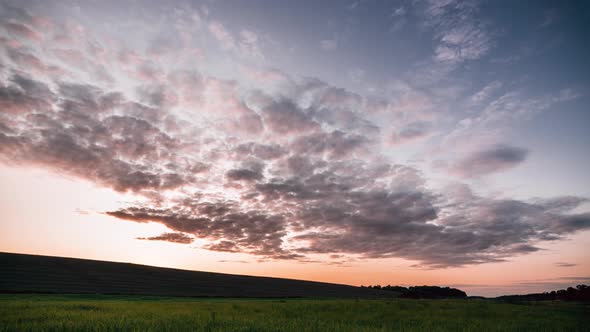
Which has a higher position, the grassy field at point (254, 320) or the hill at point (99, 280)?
the grassy field at point (254, 320)

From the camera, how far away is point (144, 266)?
88250 millimetres

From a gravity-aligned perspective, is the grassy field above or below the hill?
above

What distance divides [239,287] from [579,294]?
6617 centimetres

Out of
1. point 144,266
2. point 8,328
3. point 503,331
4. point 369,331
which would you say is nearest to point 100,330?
point 8,328

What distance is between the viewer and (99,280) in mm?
59906

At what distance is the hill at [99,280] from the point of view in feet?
161

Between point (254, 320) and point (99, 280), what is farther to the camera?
point (99, 280)

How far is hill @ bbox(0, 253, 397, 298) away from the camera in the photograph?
49.0 meters

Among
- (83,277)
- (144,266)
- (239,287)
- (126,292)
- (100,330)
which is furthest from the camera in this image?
(144,266)

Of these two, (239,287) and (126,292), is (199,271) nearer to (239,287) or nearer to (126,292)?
(239,287)

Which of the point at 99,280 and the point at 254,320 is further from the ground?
the point at 254,320

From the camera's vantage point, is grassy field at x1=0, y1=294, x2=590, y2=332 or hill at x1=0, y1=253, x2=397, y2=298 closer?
grassy field at x1=0, y1=294, x2=590, y2=332

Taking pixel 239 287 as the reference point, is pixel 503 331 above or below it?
above

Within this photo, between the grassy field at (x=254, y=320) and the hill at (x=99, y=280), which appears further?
the hill at (x=99, y=280)
